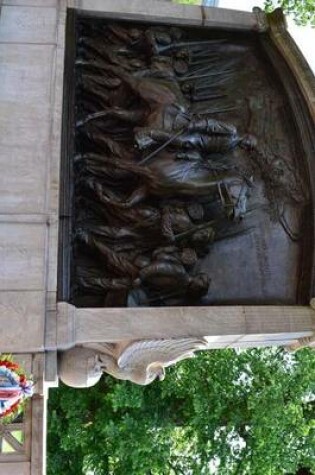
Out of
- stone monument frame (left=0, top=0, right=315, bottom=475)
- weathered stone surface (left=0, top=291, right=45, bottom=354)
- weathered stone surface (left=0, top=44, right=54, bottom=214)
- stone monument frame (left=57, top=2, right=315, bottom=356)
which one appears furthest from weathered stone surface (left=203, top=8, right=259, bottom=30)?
weathered stone surface (left=0, top=291, right=45, bottom=354)

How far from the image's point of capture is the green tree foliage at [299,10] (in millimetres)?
16938

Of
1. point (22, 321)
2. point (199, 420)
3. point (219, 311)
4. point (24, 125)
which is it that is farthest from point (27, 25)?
point (199, 420)

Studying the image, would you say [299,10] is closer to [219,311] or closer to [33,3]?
[33,3]

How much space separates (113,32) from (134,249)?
11.6 ft

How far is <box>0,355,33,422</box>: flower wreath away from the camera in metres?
5.80

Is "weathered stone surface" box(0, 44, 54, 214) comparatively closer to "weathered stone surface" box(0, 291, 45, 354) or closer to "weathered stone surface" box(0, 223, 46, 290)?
"weathered stone surface" box(0, 223, 46, 290)

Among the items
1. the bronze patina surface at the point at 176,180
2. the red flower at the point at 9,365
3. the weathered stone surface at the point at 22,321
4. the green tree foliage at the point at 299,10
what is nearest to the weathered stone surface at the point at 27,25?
the bronze patina surface at the point at 176,180

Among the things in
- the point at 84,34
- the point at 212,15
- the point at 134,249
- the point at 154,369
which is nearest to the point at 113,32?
the point at 84,34

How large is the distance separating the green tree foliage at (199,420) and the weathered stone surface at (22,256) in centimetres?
854

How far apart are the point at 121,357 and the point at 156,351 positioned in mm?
422

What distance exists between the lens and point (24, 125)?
294 inches

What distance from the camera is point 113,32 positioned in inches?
363

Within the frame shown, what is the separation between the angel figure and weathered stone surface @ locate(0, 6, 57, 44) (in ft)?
13.5

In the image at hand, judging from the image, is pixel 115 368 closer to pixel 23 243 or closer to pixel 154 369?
pixel 154 369
